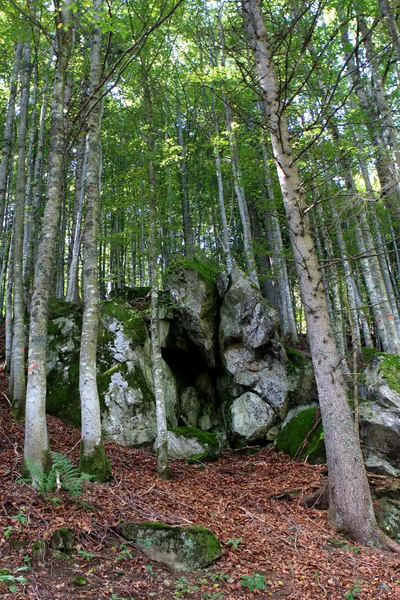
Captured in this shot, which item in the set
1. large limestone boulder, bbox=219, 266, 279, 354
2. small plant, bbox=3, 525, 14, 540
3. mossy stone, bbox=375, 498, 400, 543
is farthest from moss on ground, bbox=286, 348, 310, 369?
small plant, bbox=3, 525, 14, 540

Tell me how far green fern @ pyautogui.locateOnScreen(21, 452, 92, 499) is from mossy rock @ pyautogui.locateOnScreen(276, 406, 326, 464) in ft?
17.3

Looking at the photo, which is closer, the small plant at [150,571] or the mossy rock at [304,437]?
the small plant at [150,571]

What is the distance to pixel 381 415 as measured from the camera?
7.68 m

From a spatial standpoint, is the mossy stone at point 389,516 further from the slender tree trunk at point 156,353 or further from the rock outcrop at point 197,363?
the rock outcrop at point 197,363

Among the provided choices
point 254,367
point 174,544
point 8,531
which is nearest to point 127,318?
point 254,367

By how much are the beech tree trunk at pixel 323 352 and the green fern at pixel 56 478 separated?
3365 mm

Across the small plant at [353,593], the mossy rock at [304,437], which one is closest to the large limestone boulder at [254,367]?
the mossy rock at [304,437]

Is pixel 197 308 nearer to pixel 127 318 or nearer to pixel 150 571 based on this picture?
pixel 127 318

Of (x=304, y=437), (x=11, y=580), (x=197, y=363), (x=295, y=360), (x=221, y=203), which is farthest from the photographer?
(x=221, y=203)

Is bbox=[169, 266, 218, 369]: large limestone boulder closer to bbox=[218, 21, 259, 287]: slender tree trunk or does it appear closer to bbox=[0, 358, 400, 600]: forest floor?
bbox=[218, 21, 259, 287]: slender tree trunk

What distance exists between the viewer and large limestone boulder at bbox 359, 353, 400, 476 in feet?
23.3

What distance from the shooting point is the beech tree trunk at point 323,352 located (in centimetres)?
497

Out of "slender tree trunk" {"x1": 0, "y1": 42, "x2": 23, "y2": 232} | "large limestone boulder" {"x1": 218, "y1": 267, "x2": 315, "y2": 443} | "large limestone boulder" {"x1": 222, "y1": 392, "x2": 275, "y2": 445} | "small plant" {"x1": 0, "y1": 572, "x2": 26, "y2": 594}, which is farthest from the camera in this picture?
"large limestone boulder" {"x1": 218, "y1": 267, "x2": 315, "y2": 443}

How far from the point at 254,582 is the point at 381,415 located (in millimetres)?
5027
